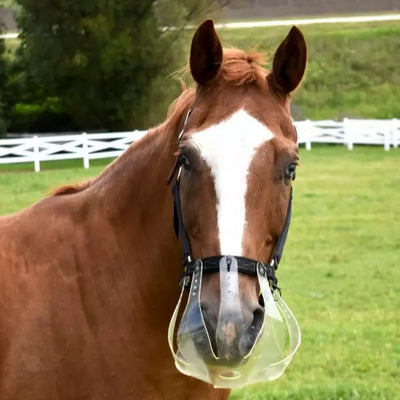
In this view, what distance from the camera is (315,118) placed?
33125 millimetres

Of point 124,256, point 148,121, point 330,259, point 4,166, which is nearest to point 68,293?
point 124,256

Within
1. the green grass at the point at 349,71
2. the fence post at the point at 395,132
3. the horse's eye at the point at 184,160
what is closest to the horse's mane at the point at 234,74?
the horse's eye at the point at 184,160

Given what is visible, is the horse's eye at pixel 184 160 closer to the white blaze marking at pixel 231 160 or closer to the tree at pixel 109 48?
the white blaze marking at pixel 231 160

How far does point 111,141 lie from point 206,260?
23336 millimetres

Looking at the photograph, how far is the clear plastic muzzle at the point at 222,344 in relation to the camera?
2.50m

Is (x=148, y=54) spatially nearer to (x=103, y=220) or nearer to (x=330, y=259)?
(x=330, y=259)

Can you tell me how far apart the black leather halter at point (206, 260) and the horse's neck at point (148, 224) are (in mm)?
166

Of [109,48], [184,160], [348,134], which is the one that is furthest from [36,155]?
[184,160]

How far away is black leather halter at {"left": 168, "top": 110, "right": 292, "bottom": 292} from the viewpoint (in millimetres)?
2561

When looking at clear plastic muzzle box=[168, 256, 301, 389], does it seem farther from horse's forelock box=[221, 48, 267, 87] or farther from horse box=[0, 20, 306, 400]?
horse's forelock box=[221, 48, 267, 87]

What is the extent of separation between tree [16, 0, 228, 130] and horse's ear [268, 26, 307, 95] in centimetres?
2516

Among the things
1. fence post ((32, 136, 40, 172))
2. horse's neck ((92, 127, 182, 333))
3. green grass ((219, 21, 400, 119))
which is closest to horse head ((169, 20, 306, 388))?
horse's neck ((92, 127, 182, 333))

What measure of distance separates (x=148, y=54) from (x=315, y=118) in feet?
27.8

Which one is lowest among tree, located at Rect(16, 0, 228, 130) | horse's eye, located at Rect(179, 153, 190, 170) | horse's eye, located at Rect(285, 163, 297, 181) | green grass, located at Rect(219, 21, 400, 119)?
green grass, located at Rect(219, 21, 400, 119)
